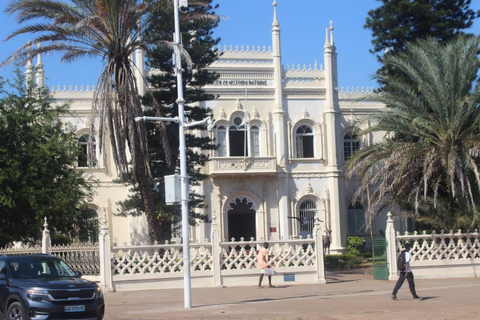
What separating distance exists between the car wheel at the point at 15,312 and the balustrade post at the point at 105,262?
7.66 meters

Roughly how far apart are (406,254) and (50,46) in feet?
40.7

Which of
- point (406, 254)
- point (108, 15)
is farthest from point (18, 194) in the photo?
point (406, 254)

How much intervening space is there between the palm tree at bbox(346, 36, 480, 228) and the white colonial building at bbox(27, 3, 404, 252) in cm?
1165

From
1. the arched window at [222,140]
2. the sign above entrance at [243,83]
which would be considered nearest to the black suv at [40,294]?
the arched window at [222,140]

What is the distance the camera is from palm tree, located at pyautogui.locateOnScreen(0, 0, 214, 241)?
21.1 meters

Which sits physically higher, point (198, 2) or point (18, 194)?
point (198, 2)

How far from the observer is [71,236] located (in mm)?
27922

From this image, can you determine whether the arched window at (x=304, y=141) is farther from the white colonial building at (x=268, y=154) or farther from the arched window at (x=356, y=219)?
the arched window at (x=356, y=219)

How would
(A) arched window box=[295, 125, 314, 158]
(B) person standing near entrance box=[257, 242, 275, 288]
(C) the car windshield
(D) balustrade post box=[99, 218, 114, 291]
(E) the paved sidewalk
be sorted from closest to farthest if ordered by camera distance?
1. (C) the car windshield
2. (E) the paved sidewalk
3. (D) balustrade post box=[99, 218, 114, 291]
4. (B) person standing near entrance box=[257, 242, 275, 288]
5. (A) arched window box=[295, 125, 314, 158]

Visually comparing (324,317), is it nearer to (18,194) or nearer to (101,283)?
(101,283)

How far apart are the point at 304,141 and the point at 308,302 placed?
22392 millimetres

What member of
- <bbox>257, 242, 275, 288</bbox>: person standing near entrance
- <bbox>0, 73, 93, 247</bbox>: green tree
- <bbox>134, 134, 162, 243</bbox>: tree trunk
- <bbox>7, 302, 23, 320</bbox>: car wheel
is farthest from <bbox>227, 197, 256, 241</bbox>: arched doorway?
<bbox>7, 302, 23, 320</bbox>: car wheel

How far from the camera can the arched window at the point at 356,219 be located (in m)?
39.5

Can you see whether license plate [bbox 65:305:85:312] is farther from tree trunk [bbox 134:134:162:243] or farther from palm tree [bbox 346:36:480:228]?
palm tree [bbox 346:36:480:228]
